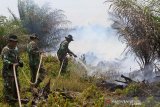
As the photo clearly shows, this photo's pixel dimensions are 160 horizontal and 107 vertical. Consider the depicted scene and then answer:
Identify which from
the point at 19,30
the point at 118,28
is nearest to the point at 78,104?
the point at 118,28

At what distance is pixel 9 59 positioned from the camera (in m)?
13.8

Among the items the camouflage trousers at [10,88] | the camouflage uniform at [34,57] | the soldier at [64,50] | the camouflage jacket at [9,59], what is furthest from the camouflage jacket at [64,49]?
the camouflage trousers at [10,88]

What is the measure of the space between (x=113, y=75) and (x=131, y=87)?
6.00 meters

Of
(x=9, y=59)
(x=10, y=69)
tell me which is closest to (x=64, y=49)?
(x=10, y=69)

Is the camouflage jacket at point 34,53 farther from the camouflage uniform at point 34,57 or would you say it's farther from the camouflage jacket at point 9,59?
the camouflage jacket at point 9,59

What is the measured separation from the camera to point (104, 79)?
24.1 meters

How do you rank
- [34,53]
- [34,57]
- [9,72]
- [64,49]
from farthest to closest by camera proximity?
[64,49]
[34,57]
[34,53]
[9,72]

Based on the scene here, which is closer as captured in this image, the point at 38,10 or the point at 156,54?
the point at 156,54

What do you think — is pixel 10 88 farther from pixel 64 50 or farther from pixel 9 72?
pixel 64 50

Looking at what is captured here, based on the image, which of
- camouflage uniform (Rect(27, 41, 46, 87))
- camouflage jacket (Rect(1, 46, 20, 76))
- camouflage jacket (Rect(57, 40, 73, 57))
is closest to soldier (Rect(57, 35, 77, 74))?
camouflage jacket (Rect(57, 40, 73, 57))

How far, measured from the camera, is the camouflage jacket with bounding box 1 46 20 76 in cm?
1376

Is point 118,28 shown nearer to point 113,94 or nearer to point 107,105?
point 113,94

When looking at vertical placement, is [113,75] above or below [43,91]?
above

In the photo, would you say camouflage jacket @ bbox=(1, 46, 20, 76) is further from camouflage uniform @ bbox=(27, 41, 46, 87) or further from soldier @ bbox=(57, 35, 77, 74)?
soldier @ bbox=(57, 35, 77, 74)
